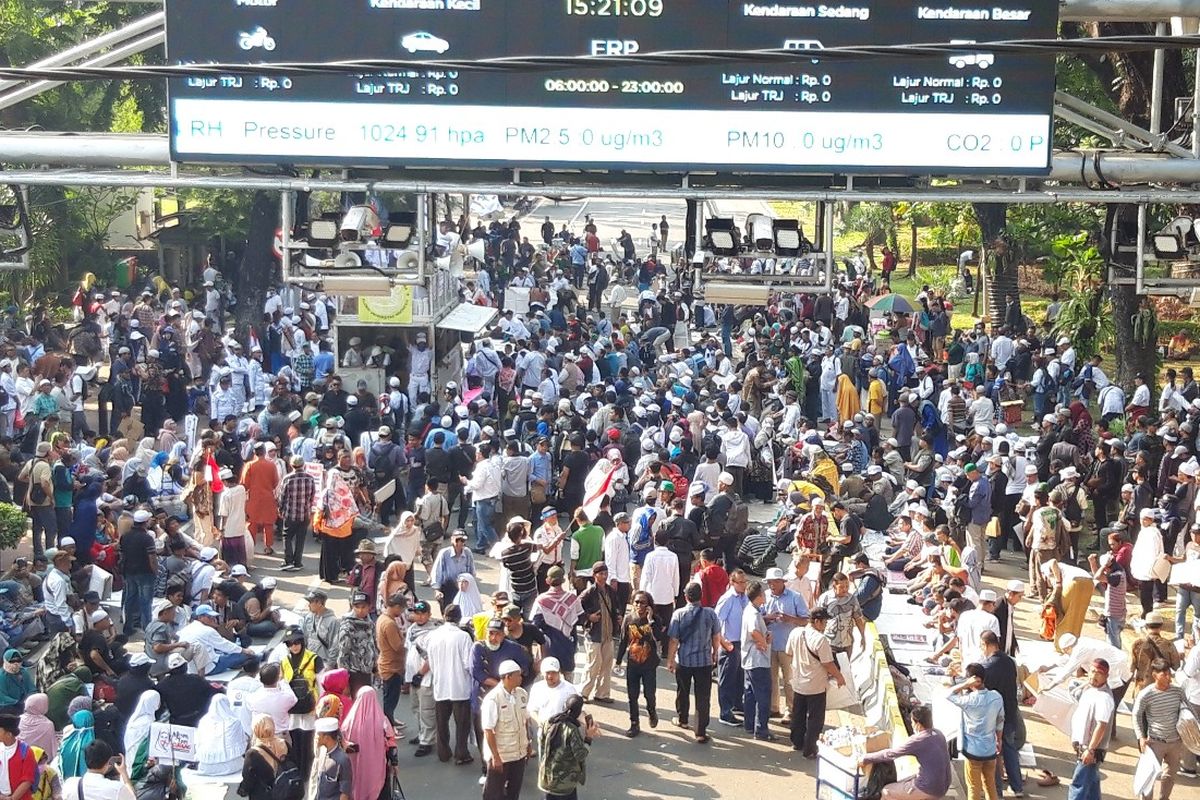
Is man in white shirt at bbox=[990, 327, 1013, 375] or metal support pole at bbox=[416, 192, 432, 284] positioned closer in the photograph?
metal support pole at bbox=[416, 192, 432, 284]

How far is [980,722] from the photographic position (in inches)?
440

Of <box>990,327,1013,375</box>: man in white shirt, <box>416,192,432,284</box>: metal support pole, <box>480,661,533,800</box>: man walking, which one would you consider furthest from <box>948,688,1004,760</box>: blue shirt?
<box>990,327,1013,375</box>: man in white shirt

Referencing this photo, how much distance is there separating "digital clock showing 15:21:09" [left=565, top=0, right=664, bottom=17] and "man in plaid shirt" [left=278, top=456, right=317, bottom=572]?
578 centimetres

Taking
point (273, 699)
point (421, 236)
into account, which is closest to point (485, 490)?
point (421, 236)

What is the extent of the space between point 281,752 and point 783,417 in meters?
11.9

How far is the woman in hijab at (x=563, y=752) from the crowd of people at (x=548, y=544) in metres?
0.02

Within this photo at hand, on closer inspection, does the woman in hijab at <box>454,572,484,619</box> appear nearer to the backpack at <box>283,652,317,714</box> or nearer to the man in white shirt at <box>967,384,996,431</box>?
the backpack at <box>283,652,317,714</box>

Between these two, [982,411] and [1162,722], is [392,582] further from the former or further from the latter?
[982,411]

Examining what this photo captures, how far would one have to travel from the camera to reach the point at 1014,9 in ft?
42.9

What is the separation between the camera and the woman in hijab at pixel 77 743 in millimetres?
10477

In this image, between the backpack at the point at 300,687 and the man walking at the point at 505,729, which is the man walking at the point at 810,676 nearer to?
the man walking at the point at 505,729

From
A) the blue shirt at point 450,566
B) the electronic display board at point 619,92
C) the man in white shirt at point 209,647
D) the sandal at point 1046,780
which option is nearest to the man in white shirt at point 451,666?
the man in white shirt at point 209,647

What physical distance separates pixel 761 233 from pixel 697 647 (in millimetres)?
3655

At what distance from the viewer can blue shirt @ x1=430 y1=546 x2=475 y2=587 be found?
46.5ft
